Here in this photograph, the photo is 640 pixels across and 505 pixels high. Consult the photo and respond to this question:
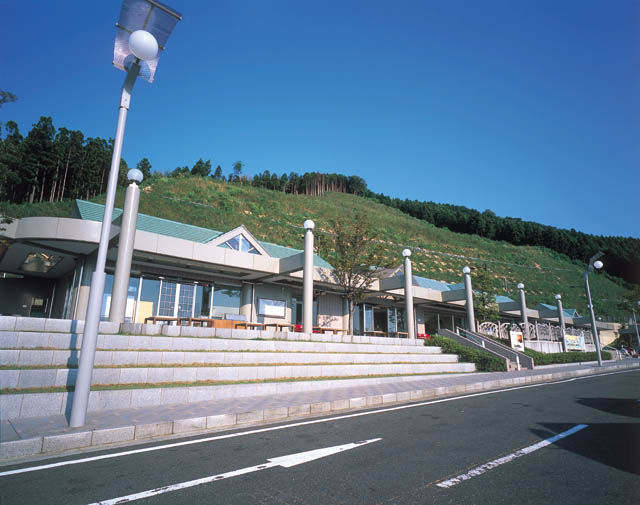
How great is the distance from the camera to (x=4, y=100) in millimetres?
11008

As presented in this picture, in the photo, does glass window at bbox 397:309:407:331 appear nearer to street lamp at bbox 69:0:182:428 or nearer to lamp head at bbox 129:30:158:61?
street lamp at bbox 69:0:182:428

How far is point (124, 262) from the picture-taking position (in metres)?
11.4

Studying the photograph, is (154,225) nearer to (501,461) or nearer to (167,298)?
(167,298)

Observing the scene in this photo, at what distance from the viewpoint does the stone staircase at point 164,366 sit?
22.0 feet

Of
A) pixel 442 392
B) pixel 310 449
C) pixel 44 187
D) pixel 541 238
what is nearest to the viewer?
pixel 310 449

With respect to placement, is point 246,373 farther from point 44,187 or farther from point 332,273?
point 44,187

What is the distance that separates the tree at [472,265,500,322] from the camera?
1139 inches

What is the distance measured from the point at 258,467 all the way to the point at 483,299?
29305 millimetres

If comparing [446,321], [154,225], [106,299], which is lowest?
[446,321]

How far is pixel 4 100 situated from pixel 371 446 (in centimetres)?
1394

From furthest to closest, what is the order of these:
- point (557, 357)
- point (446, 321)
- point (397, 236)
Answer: point (397, 236), point (446, 321), point (557, 357)

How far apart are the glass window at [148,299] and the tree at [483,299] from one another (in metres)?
23.5

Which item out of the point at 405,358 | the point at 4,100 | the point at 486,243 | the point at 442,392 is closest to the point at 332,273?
the point at 405,358

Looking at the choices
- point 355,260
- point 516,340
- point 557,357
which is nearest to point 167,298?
point 355,260
